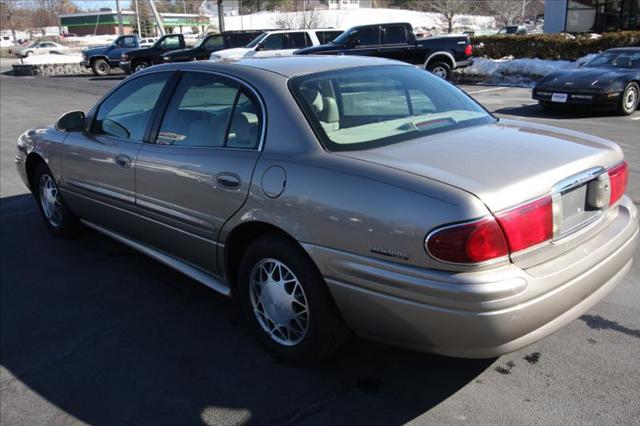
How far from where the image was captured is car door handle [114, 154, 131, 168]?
3965 mm

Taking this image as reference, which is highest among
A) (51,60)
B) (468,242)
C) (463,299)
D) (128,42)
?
(128,42)

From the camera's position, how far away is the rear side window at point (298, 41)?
2102 centimetres

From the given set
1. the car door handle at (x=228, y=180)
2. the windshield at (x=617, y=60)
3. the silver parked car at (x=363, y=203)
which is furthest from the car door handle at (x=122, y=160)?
the windshield at (x=617, y=60)

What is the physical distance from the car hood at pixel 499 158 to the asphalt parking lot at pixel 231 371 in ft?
3.29

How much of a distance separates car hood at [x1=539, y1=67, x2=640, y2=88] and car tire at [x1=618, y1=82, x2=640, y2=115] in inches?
9.3

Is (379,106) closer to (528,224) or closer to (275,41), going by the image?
(528,224)

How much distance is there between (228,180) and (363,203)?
36.7 inches

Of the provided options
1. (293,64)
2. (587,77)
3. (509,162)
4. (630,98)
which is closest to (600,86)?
(587,77)

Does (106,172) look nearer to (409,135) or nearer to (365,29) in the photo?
(409,135)

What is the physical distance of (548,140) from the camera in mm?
3109

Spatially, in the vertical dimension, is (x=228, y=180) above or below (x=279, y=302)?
above

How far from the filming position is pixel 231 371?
10.3 feet

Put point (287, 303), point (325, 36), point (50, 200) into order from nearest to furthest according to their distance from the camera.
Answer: point (287, 303), point (50, 200), point (325, 36)

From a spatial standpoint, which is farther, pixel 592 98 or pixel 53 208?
pixel 592 98
